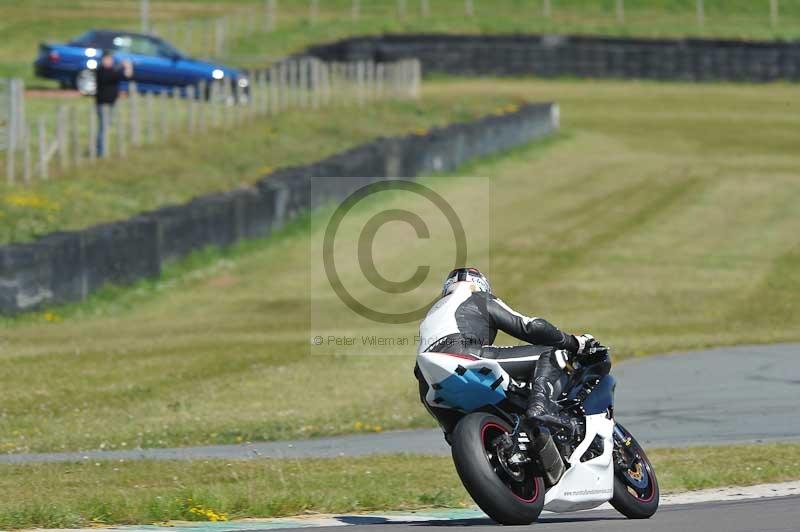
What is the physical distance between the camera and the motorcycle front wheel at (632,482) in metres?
8.59

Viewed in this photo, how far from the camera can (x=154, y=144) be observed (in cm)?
2800

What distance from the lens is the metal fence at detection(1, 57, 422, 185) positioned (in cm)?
2408

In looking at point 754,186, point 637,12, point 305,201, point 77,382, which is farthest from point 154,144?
point 637,12

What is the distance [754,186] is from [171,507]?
22680 mm

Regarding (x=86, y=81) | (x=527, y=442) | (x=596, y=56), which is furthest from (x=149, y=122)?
(x=596, y=56)

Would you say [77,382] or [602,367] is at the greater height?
[602,367]

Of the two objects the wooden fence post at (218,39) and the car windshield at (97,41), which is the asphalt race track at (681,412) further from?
the wooden fence post at (218,39)

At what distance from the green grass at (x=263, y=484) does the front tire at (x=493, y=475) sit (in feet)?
4.24

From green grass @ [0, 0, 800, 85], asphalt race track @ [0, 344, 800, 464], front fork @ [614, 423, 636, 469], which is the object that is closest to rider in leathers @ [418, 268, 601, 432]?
front fork @ [614, 423, 636, 469]

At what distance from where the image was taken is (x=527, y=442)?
26.5 feet

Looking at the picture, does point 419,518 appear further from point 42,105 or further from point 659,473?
point 42,105

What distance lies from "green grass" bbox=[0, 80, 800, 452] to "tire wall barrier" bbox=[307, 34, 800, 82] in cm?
1405
